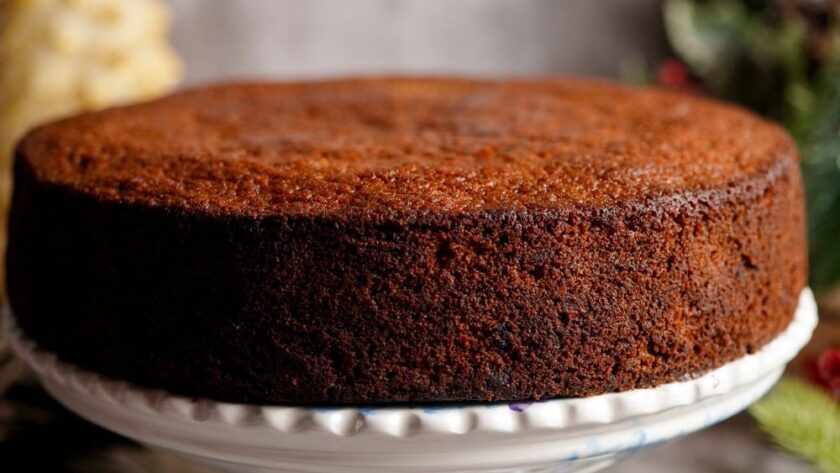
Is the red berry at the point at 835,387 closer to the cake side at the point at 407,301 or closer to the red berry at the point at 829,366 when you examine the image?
the red berry at the point at 829,366

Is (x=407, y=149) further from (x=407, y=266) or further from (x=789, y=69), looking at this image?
(x=789, y=69)

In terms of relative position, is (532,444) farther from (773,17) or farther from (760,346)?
(773,17)

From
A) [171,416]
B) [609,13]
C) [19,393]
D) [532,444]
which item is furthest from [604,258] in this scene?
[609,13]

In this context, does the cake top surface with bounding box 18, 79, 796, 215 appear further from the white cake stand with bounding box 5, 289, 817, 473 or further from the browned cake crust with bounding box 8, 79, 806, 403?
the white cake stand with bounding box 5, 289, 817, 473

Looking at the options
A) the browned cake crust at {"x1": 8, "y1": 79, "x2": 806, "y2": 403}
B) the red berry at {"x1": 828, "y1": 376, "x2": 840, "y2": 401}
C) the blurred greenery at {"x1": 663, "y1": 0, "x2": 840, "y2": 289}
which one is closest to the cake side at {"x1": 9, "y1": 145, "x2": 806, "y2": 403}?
the browned cake crust at {"x1": 8, "y1": 79, "x2": 806, "y2": 403}

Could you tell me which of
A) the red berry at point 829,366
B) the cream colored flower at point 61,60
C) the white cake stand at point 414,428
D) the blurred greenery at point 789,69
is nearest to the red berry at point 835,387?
the red berry at point 829,366
